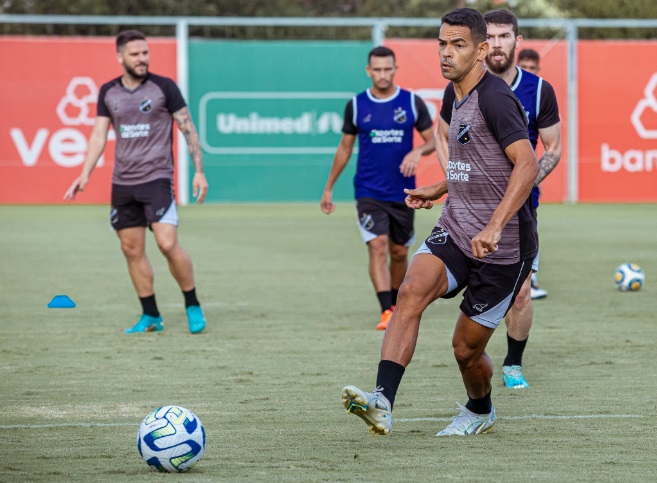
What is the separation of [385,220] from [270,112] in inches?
722

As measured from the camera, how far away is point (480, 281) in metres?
5.95

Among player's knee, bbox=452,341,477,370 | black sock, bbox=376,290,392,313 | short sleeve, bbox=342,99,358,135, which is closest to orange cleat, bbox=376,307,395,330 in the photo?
black sock, bbox=376,290,392,313

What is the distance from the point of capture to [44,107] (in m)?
28.3

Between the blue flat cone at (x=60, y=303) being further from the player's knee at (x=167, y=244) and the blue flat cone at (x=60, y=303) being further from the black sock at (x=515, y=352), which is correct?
the black sock at (x=515, y=352)

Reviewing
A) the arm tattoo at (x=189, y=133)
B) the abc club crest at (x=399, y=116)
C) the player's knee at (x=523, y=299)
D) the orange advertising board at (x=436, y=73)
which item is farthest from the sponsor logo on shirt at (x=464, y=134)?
the orange advertising board at (x=436, y=73)

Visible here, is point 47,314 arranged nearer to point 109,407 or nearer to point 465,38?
point 109,407

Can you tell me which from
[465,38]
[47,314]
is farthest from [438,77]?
[465,38]

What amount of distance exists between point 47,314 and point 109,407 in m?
4.71

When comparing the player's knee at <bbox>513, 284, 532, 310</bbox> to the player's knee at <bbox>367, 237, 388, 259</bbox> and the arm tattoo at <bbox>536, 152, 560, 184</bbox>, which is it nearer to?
the arm tattoo at <bbox>536, 152, 560, 184</bbox>

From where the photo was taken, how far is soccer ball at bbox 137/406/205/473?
5.31 m

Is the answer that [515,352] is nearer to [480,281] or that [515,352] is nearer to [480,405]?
[480,405]

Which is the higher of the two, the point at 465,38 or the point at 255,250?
the point at 465,38

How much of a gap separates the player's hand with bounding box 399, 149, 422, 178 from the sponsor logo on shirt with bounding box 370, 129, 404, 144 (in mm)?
414

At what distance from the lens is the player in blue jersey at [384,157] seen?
10.9 m
